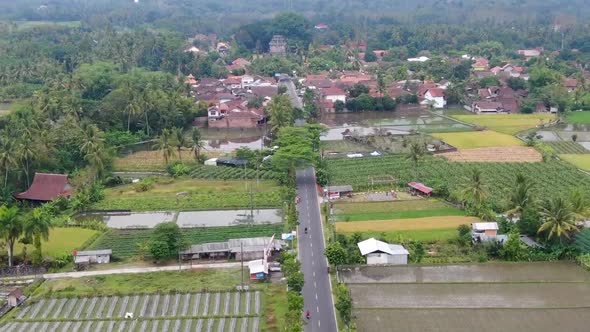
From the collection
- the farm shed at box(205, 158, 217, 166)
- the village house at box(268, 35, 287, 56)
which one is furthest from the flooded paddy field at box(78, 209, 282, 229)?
the village house at box(268, 35, 287, 56)

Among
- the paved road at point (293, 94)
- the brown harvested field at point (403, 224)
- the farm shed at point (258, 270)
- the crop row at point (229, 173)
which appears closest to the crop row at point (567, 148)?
the brown harvested field at point (403, 224)

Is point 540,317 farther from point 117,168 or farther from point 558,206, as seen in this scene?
point 117,168

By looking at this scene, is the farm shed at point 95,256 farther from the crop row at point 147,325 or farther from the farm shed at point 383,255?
the farm shed at point 383,255

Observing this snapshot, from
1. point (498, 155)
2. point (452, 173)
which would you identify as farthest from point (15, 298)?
point (498, 155)

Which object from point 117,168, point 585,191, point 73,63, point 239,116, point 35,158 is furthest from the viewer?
point 73,63

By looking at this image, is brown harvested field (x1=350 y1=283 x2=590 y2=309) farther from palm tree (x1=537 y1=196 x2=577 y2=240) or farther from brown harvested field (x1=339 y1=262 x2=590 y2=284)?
palm tree (x1=537 y1=196 x2=577 y2=240)

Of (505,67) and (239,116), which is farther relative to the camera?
(505,67)

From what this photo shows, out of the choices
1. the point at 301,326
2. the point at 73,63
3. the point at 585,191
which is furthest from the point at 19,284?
the point at 73,63
